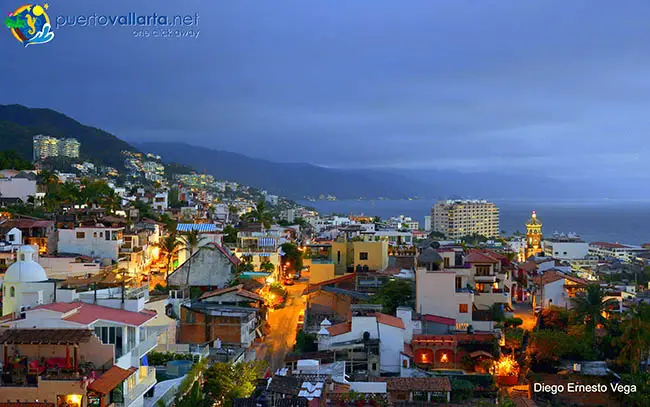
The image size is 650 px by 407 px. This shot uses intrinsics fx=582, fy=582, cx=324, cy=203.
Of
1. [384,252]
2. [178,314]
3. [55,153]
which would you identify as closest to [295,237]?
[384,252]

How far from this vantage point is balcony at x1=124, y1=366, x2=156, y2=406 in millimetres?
13070

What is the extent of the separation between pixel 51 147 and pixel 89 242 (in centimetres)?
8279

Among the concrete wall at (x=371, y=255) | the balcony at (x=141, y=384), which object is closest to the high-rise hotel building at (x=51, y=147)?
the concrete wall at (x=371, y=255)

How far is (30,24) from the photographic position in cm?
3259

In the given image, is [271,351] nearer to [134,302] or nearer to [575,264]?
[134,302]

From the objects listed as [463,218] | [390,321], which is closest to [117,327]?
[390,321]

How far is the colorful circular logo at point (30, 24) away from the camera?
Result: 32062 millimetres

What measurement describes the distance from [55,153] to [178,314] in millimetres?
93014

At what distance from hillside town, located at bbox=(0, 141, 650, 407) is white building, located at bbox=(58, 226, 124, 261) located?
0.23 feet

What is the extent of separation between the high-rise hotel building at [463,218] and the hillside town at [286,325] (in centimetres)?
6691

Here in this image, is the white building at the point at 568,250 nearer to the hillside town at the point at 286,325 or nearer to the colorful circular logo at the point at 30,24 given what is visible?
the hillside town at the point at 286,325

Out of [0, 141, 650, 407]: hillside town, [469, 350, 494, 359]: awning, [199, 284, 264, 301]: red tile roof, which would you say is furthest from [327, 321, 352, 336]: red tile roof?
[199, 284, 264, 301]: red tile roof

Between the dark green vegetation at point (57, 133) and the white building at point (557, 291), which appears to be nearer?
the white building at point (557, 291)

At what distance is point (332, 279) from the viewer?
111ft
